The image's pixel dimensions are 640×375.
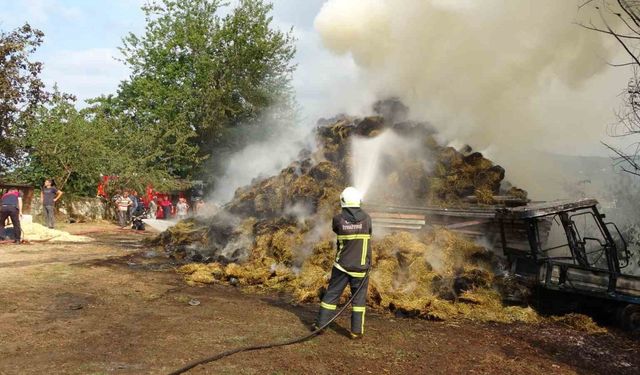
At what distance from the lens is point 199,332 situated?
19.0 feet

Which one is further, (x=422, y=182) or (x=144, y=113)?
(x=144, y=113)

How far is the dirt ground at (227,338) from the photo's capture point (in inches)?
189

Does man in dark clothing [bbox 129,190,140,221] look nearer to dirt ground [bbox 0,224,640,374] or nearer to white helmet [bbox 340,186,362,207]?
dirt ground [bbox 0,224,640,374]

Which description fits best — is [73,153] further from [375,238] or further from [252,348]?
[252,348]

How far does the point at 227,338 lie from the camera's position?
222 inches

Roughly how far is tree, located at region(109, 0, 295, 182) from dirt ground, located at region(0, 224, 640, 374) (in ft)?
78.0

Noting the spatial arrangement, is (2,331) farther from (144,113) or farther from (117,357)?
(144,113)

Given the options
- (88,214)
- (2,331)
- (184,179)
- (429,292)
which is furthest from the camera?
(184,179)

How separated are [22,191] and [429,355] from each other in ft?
57.4

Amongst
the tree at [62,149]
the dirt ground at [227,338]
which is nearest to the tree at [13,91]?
the tree at [62,149]

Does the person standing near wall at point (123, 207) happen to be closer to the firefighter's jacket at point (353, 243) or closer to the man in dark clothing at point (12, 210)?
the man in dark clothing at point (12, 210)

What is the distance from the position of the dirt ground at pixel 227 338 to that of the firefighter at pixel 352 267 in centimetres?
27

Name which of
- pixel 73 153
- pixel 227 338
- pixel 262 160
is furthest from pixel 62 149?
pixel 227 338

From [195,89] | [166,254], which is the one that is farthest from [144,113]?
[166,254]
